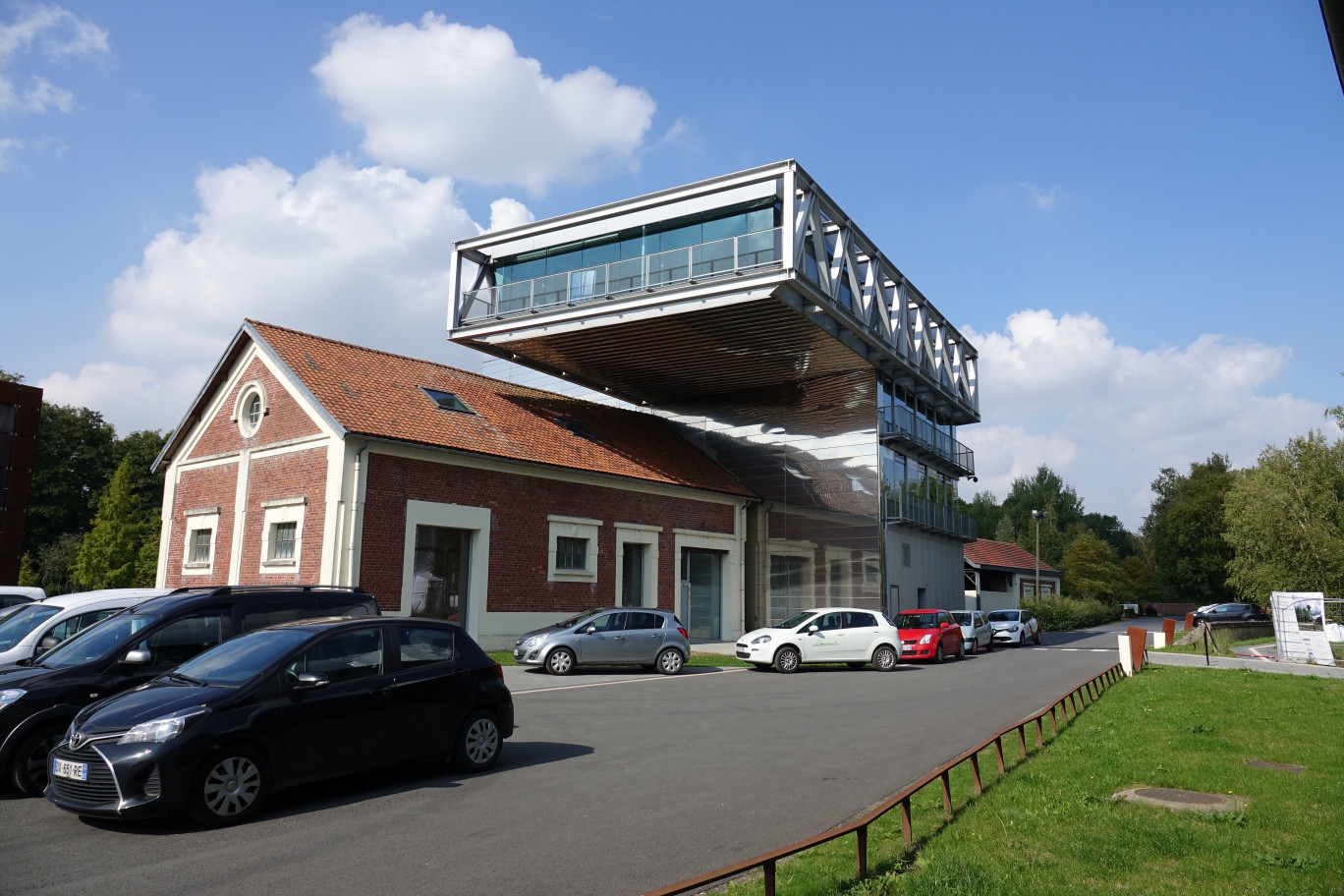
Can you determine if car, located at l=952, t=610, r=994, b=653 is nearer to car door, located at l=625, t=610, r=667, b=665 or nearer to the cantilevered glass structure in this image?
the cantilevered glass structure

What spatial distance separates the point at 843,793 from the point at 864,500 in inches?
1017

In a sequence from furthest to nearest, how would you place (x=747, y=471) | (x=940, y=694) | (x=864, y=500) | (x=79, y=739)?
(x=747, y=471) → (x=864, y=500) → (x=940, y=694) → (x=79, y=739)

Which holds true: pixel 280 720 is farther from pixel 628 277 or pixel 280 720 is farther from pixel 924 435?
pixel 924 435

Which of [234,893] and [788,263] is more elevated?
[788,263]

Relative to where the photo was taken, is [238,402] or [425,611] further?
[238,402]

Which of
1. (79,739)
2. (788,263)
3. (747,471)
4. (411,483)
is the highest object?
(788,263)

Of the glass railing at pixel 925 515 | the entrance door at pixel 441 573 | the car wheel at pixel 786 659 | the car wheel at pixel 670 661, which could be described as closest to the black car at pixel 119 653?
the car wheel at pixel 670 661

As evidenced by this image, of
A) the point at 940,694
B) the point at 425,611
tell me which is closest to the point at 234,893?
the point at 940,694

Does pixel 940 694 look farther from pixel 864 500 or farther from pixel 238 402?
pixel 238 402

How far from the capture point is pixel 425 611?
75.3 ft

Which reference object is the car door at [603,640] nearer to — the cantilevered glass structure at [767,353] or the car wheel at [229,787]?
the cantilevered glass structure at [767,353]

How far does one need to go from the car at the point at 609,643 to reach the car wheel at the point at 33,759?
11.6 meters

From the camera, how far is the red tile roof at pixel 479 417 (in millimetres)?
23562

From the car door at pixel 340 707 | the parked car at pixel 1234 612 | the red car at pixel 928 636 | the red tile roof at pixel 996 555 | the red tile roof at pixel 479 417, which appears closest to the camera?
the car door at pixel 340 707
